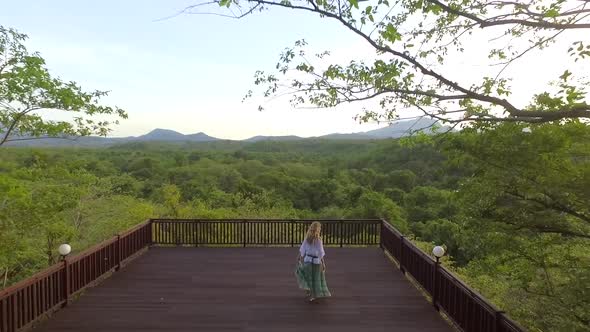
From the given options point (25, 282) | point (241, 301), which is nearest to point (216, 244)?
point (241, 301)

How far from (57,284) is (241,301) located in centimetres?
292

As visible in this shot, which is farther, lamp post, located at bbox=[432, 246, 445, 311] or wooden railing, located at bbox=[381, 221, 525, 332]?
lamp post, located at bbox=[432, 246, 445, 311]

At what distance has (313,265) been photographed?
7.72 metres

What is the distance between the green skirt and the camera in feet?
25.3

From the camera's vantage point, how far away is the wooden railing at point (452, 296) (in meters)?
5.08

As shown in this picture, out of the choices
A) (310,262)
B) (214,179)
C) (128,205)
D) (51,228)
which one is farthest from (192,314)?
(214,179)

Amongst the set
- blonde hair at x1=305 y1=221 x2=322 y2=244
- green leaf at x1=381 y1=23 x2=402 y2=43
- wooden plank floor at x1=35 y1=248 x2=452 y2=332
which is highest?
green leaf at x1=381 y1=23 x2=402 y2=43

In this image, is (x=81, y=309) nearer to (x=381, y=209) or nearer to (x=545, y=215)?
(x=545, y=215)

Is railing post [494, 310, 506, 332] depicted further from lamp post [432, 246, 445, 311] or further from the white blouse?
the white blouse

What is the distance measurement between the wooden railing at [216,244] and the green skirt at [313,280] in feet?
6.00

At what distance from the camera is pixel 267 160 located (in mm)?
78375

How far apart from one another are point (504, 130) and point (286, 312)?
5210 mm

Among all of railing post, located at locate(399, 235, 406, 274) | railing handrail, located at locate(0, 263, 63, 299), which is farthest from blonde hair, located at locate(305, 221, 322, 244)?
railing handrail, located at locate(0, 263, 63, 299)

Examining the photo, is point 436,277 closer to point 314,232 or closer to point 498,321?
point 314,232
